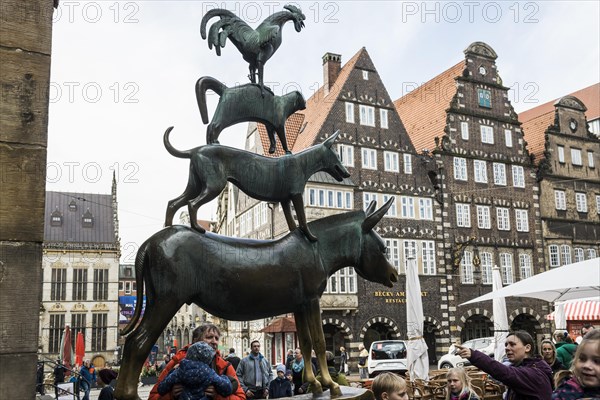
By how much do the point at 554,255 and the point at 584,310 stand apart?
1425 centimetres

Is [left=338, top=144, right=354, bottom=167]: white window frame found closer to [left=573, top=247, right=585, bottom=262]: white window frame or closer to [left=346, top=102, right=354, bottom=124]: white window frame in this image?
[left=346, top=102, right=354, bottom=124]: white window frame

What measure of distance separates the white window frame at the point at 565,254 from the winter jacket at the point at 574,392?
3084 centimetres

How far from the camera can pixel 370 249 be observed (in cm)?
433

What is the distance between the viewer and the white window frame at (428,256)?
90.0 ft

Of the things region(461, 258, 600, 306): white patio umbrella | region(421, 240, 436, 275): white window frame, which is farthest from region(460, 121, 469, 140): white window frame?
region(461, 258, 600, 306): white patio umbrella

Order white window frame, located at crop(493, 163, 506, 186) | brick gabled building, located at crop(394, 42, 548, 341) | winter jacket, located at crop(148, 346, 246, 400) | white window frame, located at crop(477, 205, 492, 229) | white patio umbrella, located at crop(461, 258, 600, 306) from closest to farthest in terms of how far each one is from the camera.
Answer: winter jacket, located at crop(148, 346, 246, 400), white patio umbrella, located at crop(461, 258, 600, 306), brick gabled building, located at crop(394, 42, 548, 341), white window frame, located at crop(477, 205, 492, 229), white window frame, located at crop(493, 163, 506, 186)

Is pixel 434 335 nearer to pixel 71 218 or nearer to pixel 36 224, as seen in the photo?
pixel 36 224

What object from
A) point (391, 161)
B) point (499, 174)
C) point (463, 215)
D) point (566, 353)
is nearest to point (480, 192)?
point (463, 215)

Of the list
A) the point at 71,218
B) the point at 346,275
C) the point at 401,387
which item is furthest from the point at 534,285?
the point at 71,218

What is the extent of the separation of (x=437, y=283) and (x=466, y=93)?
9.74 metres

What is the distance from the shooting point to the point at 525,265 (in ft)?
97.3

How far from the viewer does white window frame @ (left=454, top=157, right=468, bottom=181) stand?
94.2ft

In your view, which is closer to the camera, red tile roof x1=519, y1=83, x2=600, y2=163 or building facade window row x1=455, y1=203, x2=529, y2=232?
building facade window row x1=455, y1=203, x2=529, y2=232

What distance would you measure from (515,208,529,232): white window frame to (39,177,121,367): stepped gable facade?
2693 cm
